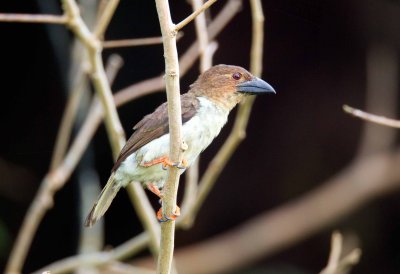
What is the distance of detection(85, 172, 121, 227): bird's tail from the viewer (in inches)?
134

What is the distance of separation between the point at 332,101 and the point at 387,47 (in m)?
0.61

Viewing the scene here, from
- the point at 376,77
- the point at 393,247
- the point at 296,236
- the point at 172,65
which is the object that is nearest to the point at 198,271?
the point at 296,236

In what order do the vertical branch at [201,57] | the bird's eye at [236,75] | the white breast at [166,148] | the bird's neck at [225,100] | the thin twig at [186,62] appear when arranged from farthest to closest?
the thin twig at [186,62] < the vertical branch at [201,57] < the bird's eye at [236,75] < the bird's neck at [225,100] < the white breast at [166,148]

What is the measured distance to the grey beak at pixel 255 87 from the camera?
356cm

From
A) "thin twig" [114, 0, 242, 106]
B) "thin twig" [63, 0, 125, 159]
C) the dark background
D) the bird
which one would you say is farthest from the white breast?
the dark background

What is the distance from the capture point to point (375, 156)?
5.95 metres

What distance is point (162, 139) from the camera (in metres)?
3.35

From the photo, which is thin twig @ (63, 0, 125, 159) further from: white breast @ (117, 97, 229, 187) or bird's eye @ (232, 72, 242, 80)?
bird's eye @ (232, 72, 242, 80)

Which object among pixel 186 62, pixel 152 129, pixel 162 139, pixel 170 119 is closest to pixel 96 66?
pixel 152 129

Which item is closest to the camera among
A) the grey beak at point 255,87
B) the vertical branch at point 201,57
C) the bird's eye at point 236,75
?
the grey beak at point 255,87

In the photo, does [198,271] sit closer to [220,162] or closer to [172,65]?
[220,162]

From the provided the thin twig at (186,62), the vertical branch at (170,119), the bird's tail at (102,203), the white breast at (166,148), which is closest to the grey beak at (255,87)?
the white breast at (166,148)

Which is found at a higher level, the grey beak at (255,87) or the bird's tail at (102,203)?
the grey beak at (255,87)

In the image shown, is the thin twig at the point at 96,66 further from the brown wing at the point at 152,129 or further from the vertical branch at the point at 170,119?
the vertical branch at the point at 170,119
